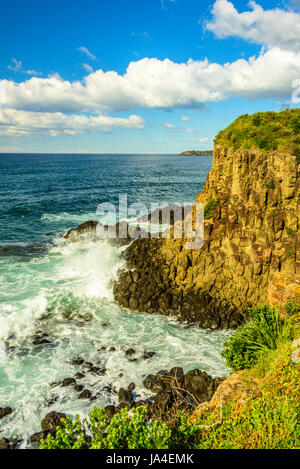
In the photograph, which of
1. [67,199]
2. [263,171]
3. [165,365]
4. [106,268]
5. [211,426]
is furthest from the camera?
[67,199]

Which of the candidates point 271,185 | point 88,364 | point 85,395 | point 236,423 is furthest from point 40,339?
point 271,185

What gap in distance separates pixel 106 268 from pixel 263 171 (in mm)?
16606

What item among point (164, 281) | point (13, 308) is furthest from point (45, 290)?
point (164, 281)

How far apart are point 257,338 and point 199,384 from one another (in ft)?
16.2

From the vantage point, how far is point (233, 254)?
71.1 feet

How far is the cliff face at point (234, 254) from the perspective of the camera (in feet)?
67.5

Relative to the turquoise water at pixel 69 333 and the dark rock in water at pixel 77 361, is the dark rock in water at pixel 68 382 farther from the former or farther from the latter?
the dark rock in water at pixel 77 361

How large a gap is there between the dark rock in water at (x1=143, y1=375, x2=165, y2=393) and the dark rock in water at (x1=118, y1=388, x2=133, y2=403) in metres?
1.08

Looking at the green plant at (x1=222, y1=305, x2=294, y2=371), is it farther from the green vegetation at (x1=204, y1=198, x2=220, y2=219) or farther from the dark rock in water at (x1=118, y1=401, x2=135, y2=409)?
the green vegetation at (x1=204, y1=198, x2=220, y2=219)

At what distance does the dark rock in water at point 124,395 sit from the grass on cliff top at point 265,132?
20.2 m

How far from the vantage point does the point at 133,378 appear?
15.1m

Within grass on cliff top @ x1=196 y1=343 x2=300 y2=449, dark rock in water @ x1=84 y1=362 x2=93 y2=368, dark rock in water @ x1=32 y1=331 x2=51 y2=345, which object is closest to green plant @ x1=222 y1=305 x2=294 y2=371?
grass on cliff top @ x1=196 y1=343 x2=300 y2=449

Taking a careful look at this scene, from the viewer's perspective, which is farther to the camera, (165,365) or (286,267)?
(286,267)
